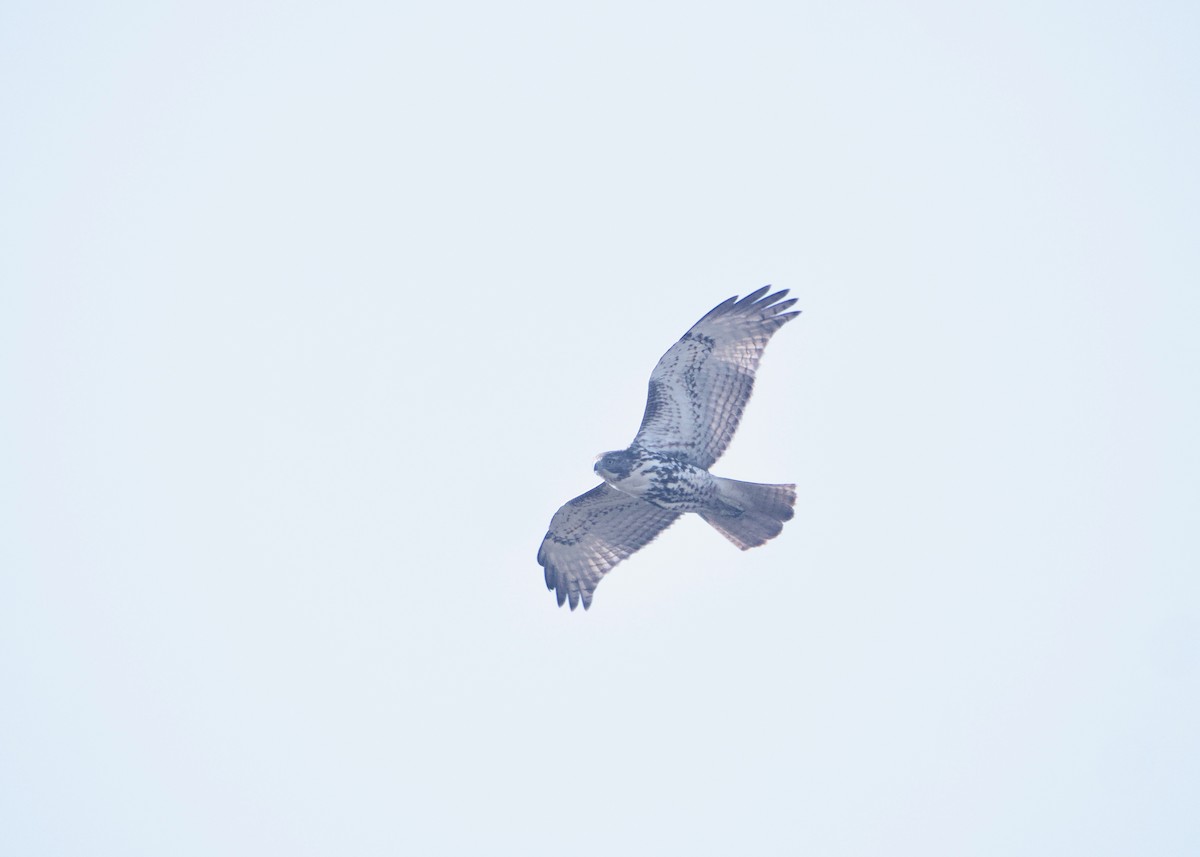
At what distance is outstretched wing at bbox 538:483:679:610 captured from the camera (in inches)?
655

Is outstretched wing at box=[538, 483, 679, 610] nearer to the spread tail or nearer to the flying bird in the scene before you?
the flying bird

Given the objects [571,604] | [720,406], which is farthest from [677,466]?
[571,604]

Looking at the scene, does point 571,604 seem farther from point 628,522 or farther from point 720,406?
point 720,406

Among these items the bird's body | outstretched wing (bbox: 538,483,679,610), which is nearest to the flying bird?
the bird's body

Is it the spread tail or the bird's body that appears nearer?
the bird's body

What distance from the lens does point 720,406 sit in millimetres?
16062

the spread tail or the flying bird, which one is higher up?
the flying bird

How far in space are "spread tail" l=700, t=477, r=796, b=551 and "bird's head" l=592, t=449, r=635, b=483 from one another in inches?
35.5

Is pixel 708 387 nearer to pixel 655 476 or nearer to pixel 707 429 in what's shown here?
pixel 707 429

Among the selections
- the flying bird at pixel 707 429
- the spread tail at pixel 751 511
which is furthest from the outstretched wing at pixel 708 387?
the spread tail at pixel 751 511

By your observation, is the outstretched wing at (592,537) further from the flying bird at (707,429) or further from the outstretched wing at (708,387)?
the outstretched wing at (708,387)

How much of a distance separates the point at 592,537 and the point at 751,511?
178 centimetres

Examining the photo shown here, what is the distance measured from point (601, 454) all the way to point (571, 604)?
1.86 m

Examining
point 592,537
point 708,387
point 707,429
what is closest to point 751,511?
point 707,429
